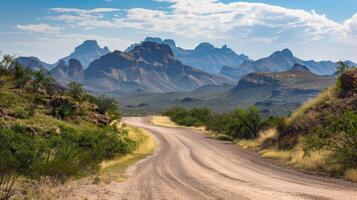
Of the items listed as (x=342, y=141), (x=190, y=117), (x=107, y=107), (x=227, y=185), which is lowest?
(x=190, y=117)

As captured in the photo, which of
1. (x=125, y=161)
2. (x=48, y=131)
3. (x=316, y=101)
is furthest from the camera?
(x=316, y=101)

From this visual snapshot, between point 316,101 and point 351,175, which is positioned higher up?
point 316,101

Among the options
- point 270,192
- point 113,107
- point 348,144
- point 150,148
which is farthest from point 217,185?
point 113,107

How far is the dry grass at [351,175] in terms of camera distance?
1720cm

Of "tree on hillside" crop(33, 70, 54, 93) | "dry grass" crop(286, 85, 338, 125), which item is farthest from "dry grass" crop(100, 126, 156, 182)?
"dry grass" crop(286, 85, 338, 125)

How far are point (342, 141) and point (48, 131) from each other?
18.8m

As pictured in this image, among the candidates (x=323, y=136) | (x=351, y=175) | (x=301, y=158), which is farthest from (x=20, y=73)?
(x=351, y=175)

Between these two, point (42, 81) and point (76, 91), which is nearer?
point (42, 81)

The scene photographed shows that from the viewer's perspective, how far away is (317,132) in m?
23.1

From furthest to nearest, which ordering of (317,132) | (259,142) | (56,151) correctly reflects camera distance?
(259,142) < (56,151) < (317,132)

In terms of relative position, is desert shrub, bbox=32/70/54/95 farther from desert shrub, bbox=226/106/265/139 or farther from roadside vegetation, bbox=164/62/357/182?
desert shrub, bbox=226/106/265/139

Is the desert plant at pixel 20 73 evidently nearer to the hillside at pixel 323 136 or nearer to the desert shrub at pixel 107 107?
the desert shrub at pixel 107 107

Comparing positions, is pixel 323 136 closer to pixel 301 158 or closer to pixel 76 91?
pixel 301 158

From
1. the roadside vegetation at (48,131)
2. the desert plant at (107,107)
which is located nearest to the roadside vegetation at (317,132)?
the roadside vegetation at (48,131)
